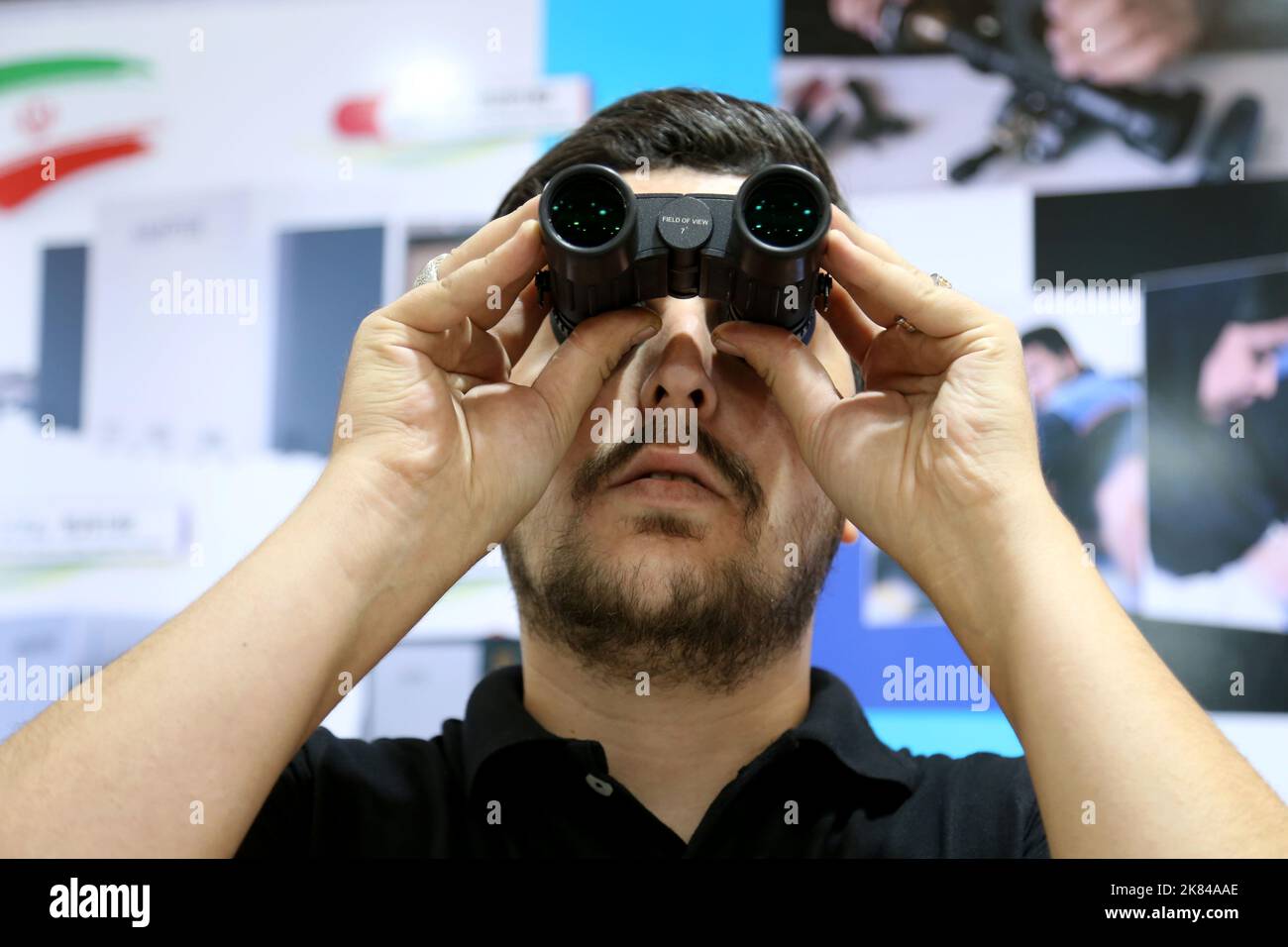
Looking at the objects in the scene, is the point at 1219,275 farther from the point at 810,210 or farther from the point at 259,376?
the point at 259,376

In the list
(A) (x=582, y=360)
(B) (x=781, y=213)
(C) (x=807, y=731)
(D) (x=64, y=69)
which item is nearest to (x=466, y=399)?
(A) (x=582, y=360)

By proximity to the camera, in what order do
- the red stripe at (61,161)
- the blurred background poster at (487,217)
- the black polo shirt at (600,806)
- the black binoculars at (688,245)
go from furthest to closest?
the red stripe at (61,161) < the blurred background poster at (487,217) < the black polo shirt at (600,806) < the black binoculars at (688,245)

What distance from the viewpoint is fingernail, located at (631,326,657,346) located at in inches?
39.5

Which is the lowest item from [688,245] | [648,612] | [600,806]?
[600,806]

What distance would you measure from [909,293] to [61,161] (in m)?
1.60

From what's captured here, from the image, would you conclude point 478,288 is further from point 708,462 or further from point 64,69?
point 64,69

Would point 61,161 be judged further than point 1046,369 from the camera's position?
Yes

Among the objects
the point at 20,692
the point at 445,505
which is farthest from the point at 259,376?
the point at 445,505

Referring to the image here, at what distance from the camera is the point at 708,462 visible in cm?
101

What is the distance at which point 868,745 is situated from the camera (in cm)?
109

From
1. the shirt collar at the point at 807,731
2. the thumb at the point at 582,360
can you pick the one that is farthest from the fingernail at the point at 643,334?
the shirt collar at the point at 807,731

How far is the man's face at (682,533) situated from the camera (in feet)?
3.31

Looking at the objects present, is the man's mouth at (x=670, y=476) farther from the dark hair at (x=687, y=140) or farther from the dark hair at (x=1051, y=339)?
the dark hair at (x=1051, y=339)

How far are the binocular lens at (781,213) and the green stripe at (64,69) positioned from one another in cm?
139
